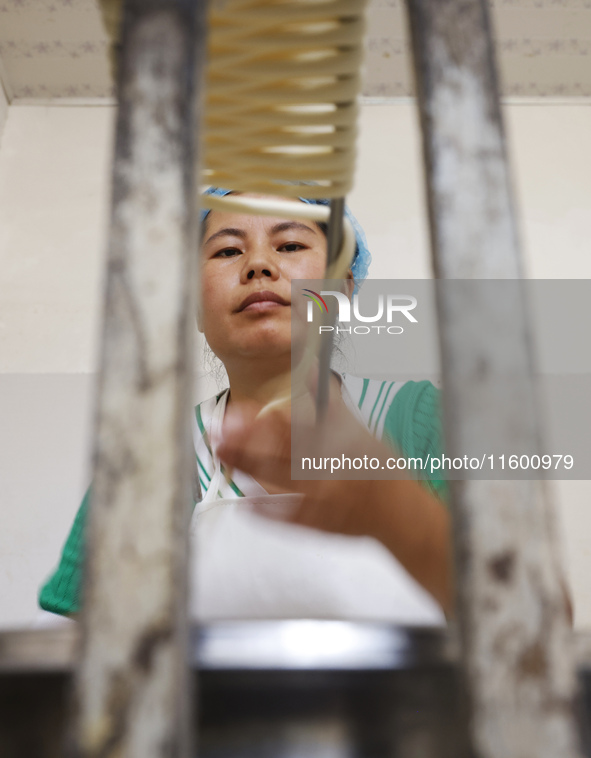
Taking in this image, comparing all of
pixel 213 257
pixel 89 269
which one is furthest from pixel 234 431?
pixel 89 269

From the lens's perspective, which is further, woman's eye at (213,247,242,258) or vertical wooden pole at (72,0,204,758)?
woman's eye at (213,247,242,258)

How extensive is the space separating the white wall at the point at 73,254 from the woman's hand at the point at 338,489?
0.61 meters

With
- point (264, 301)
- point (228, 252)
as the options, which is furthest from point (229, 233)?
point (264, 301)

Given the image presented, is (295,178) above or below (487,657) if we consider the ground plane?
above

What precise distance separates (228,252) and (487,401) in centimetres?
68

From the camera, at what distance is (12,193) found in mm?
1131

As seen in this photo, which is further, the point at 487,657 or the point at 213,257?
the point at 213,257

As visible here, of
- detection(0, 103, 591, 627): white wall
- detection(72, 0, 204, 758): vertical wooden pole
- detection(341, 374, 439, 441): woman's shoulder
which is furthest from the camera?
detection(0, 103, 591, 627): white wall

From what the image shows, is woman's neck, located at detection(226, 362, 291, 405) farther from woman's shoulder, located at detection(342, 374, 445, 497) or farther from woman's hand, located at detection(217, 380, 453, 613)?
woman's hand, located at detection(217, 380, 453, 613)

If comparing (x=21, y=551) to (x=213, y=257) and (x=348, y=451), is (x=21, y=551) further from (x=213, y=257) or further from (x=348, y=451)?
(x=348, y=451)

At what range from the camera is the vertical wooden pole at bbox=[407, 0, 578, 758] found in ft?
0.30

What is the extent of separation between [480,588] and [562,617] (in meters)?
0.01

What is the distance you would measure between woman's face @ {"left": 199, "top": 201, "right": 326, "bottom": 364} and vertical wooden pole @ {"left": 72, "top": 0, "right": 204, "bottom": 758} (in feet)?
1.77

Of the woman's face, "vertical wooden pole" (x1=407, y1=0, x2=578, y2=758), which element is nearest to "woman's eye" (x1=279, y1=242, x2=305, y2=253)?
the woman's face
